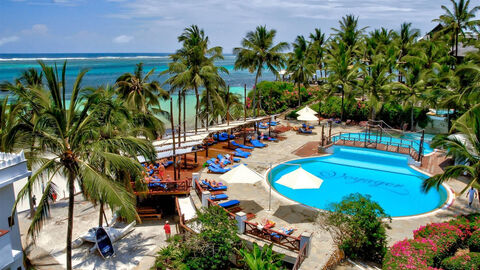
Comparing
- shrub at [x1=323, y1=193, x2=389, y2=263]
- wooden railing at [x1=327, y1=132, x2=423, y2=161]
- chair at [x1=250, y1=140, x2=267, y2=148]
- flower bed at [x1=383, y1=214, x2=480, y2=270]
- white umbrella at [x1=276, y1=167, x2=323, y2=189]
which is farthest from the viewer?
chair at [x1=250, y1=140, x2=267, y2=148]

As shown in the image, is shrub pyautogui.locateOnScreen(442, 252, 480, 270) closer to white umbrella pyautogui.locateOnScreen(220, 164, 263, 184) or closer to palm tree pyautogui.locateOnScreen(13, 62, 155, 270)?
white umbrella pyautogui.locateOnScreen(220, 164, 263, 184)

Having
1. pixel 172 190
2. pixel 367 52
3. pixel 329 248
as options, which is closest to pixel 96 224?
pixel 172 190

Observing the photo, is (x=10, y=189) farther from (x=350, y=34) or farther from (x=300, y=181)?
(x=350, y=34)

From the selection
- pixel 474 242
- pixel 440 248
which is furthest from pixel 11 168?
pixel 474 242

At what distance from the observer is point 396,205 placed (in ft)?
58.8

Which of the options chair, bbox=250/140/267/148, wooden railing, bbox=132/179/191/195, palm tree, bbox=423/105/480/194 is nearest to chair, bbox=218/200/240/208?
wooden railing, bbox=132/179/191/195

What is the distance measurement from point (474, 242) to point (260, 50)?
22567mm

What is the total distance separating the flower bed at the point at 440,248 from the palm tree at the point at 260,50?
1947 cm

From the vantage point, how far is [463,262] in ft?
35.1

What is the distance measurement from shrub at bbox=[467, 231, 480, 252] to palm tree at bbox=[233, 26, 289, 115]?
66.4 feet

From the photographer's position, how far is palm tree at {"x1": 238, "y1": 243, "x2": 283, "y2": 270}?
10.8m

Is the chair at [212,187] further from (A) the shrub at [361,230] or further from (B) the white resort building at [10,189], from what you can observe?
(B) the white resort building at [10,189]

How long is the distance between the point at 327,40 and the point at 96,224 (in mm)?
47120

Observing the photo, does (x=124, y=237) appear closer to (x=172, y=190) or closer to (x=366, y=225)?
(x=172, y=190)
